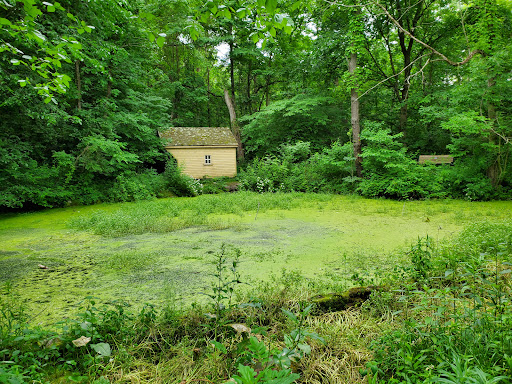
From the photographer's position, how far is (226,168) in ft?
49.9

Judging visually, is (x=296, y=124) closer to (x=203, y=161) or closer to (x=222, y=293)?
(x=203, y=161)

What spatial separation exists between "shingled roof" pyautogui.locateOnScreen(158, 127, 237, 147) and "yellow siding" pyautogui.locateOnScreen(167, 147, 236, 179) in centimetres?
29

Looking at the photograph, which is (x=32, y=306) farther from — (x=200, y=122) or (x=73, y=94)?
(x=200, y=122)

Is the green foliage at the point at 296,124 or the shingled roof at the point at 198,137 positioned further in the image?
the shingled roof at the point at 198,137

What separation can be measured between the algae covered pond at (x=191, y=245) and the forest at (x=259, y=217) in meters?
0.05

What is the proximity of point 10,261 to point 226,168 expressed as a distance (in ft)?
38.7

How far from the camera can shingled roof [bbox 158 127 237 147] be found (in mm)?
14720

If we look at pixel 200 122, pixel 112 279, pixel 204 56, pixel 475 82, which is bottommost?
pixel 112 279

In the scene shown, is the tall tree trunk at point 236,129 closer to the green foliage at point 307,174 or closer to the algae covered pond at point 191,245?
the green foliage at point 307,174

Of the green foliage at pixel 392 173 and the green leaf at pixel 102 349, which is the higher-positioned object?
the green foliage at pixel 392 173

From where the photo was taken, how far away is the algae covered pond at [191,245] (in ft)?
9.16

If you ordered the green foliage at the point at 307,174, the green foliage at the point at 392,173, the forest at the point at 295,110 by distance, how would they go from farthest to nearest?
the green foliage at the point at 307,174
the green foliage at the point at 392,173
the forest at the point at 295,110

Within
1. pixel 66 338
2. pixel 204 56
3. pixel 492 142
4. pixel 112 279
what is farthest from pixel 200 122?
pixel 66 338

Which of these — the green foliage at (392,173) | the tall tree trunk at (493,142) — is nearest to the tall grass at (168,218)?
the green foliage at (392,173)
